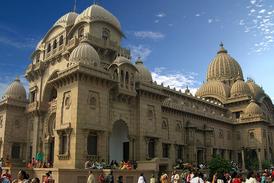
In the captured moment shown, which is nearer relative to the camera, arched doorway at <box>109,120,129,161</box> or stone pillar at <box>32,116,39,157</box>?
arched doorway at <box>109,120,129,161</box>

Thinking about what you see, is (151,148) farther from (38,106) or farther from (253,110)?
(253,110)

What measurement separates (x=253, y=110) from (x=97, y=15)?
110 ft

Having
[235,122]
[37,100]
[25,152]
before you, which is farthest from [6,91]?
[235,122]

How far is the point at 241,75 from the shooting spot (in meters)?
68.7

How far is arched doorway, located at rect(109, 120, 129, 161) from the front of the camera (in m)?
32.3

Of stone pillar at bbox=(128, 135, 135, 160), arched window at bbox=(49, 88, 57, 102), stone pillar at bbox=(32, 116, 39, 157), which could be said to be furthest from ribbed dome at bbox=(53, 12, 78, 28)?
stone pillar at bbox=(128, 135, 135, 160)

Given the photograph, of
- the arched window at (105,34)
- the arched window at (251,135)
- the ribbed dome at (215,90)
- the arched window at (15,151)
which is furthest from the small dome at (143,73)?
the ribbed dome at (215,90)

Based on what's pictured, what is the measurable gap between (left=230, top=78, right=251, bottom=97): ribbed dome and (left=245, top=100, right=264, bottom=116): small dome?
3776 millimetres

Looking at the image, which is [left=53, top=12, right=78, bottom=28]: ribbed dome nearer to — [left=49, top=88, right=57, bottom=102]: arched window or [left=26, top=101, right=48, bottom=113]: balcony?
[left=49, top=88, right=57, bottom=102]: arched window

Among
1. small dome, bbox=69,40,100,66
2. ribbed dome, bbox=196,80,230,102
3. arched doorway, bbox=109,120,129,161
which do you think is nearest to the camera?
small dome, bbox=69,40,100,66

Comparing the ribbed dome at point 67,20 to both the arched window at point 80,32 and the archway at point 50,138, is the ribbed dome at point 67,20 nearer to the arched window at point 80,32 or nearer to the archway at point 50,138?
the arched window at point 80,32

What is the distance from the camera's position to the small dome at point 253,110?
54719 mm

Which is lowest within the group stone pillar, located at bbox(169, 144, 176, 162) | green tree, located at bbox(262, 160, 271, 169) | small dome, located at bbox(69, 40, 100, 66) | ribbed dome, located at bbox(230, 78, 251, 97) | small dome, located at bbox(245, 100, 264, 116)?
green tree, located at bbox(262, 160, 271, 169)

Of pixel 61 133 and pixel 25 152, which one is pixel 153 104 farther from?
pixel 25 152
